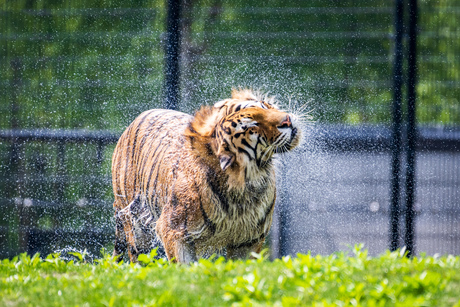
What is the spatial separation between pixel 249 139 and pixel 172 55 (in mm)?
2190

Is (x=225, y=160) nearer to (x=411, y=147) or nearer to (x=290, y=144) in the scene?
(x=290, y=144)

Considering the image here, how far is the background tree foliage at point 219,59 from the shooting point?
18.7 feet

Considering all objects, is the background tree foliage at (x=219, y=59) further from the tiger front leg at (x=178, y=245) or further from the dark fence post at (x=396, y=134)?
the tiger front leg at (x=178, y=245)

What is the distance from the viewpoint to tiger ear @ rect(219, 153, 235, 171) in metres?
3.70

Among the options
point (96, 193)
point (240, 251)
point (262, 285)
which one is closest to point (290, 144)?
point (240, 251)

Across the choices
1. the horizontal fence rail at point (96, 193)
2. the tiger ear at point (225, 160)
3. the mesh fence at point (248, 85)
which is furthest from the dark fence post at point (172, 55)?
the tiger ear at point (225, 160)

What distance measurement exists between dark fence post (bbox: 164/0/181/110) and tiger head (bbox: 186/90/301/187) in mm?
1742

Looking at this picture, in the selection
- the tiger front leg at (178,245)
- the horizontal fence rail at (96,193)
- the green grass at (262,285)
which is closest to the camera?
the green grass at (262,285)

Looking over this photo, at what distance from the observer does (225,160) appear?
372 centimetres

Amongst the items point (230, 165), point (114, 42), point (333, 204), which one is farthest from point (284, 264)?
point (114, 42)

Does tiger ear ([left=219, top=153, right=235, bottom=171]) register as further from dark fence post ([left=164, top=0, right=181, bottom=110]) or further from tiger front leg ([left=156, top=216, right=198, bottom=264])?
dark fence post ([left=164, top=0, right=181, bottom=110])

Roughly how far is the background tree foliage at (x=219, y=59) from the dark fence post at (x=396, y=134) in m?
0.09

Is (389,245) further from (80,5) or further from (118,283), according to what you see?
(80,5)

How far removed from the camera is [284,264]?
125 inches
